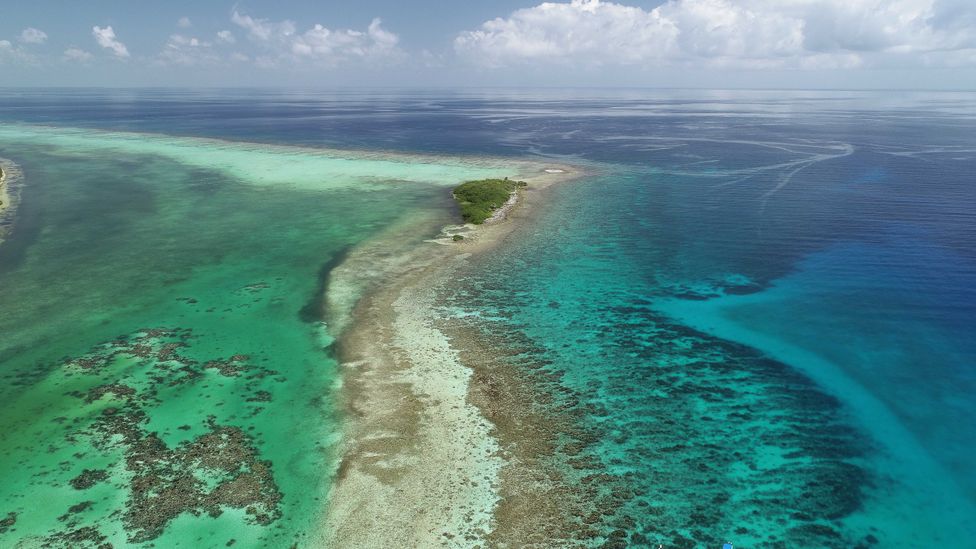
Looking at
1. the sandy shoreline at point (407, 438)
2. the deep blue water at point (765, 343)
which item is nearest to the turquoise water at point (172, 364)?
the sandy shoreline at point (407, 438)

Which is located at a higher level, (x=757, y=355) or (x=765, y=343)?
(x=765, y=343)

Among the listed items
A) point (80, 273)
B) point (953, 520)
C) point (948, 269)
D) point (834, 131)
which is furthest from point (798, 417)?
point (834, 131)

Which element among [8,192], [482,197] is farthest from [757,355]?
[8,192]

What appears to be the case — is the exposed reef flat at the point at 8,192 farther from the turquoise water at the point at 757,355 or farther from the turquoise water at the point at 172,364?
the turquoise water at the point at 757,355

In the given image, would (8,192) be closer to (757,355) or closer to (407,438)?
(407,438)

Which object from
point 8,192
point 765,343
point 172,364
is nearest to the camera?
point 172,364

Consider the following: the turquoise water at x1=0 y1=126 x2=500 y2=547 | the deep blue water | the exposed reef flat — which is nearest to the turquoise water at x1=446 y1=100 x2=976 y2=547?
the deep blue water
